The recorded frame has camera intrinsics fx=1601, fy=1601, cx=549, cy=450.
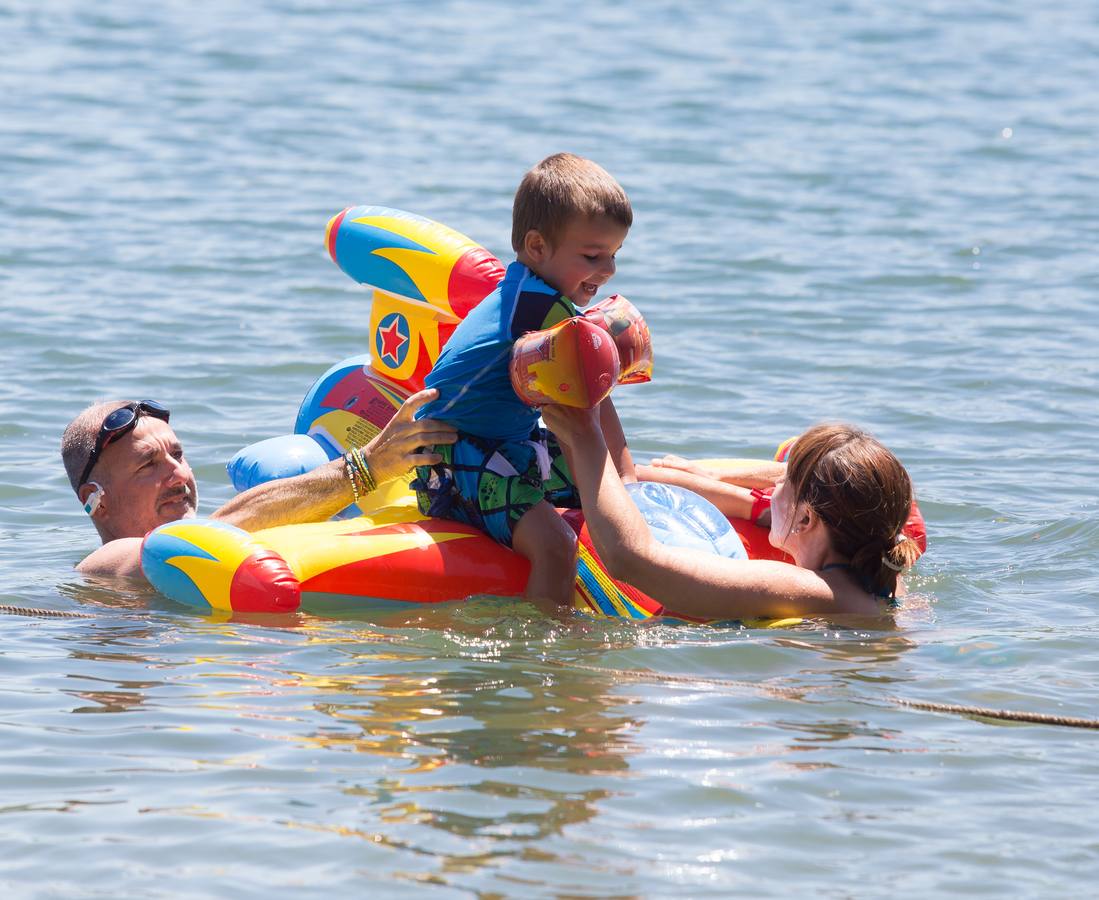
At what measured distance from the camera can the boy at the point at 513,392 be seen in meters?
5.60

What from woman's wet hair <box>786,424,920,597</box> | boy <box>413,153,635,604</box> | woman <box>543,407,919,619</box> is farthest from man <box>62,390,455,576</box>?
woman's wet hair <box>786,424,920,597</box>

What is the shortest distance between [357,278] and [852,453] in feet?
Answer: 8.62

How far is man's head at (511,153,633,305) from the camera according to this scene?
5.55 meters

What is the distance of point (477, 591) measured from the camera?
600cm

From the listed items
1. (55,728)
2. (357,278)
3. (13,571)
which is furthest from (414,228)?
(55,728)

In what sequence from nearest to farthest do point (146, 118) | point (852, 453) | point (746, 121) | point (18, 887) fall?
point (18, 887), point (852, 453), point (146, 118), point (746, 121)

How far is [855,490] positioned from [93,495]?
127 inches

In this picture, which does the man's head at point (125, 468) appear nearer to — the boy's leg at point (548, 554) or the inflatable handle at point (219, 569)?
the inflatable handle at point (219, 569)

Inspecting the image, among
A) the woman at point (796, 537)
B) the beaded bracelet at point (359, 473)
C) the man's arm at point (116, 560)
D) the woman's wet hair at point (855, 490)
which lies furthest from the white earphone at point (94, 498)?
the woman's wet hair at point (855, 490)

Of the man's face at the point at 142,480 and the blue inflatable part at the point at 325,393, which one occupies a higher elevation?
the blue inflatable part at the point at 325,393

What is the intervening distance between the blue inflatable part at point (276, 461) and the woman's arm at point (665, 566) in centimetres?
187

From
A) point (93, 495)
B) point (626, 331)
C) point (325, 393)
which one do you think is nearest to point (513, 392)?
point (626, 331)

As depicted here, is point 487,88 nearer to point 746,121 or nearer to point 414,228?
point 746,121

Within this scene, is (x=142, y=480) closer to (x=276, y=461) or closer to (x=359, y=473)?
(x=276, y=461)
